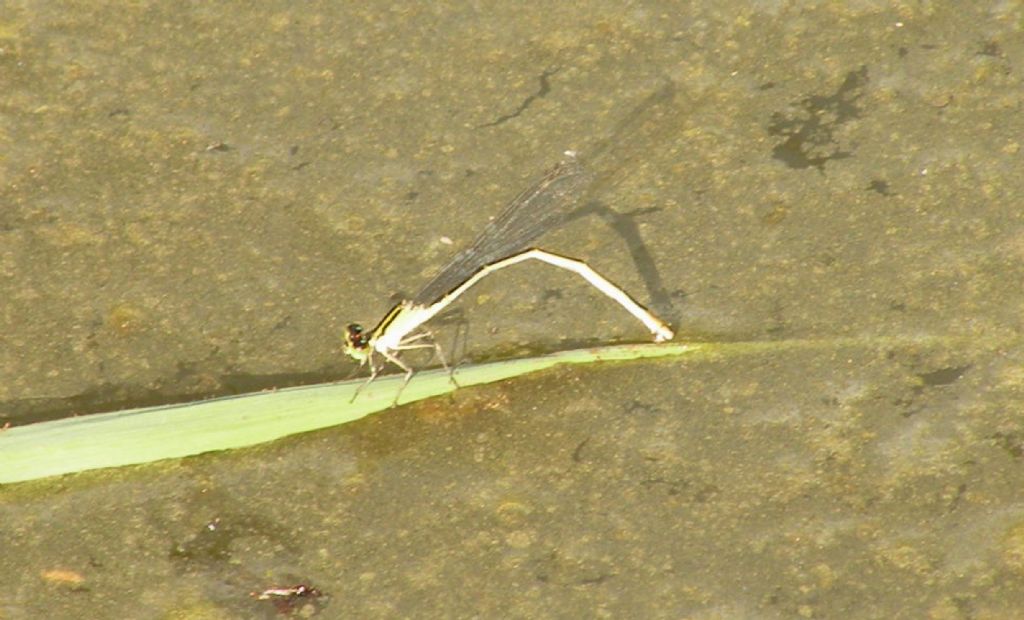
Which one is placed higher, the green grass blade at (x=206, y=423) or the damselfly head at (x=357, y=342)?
the damselfly head at (x=357, y=342)

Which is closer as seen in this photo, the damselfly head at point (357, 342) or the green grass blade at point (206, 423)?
the green grass blade at point (206, 423)

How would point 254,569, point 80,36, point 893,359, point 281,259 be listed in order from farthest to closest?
point 80,36 < point 281,259 < point 893,359 < point 254,569

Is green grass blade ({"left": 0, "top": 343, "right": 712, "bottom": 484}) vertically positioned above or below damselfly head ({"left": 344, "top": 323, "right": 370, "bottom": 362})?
below

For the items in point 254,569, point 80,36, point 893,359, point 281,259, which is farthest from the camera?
point 80,36

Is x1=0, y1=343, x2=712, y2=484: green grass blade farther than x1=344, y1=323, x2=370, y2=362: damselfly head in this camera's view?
No

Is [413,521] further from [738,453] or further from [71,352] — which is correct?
[71,352]

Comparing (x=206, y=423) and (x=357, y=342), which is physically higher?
(x=357, y=342)

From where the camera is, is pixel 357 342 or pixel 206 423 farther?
pixel 357 342

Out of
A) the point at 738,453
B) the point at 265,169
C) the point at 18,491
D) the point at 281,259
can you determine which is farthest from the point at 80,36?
the point at 738,453
